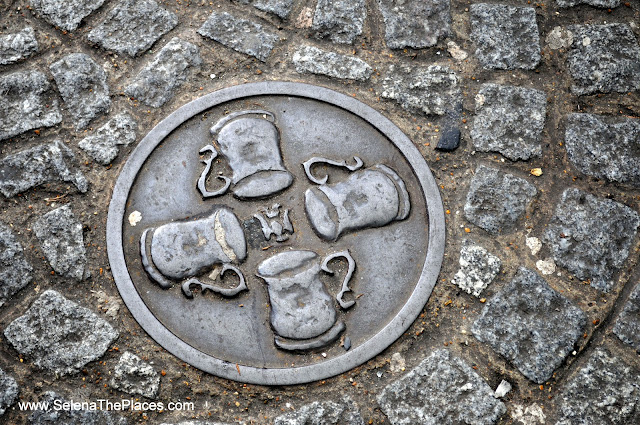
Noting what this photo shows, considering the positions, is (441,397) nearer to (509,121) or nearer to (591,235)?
(591,235)

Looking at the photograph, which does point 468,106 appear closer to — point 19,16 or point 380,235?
point 380,235

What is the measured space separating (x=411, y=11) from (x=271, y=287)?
1.46m

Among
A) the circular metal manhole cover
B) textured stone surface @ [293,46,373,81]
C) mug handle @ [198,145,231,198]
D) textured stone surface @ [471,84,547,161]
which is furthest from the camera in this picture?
textured stone surface @ [293,46,373,81]

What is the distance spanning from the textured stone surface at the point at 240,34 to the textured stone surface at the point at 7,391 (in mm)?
1673

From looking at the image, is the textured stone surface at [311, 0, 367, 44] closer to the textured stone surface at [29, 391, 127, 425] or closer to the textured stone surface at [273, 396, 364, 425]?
the textured stone surface at [273, 396, 364, 425]

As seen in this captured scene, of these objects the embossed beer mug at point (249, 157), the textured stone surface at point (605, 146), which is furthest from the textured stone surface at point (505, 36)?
the embossed beer mug at point (249, 157)

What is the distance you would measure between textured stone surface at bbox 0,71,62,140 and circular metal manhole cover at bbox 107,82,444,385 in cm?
45

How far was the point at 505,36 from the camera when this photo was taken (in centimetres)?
277

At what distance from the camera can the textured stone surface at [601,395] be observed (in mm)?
2311

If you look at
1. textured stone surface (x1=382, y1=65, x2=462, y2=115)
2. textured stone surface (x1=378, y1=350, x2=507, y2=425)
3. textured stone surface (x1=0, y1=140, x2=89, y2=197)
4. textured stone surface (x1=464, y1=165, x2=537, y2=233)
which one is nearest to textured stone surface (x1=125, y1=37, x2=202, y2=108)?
textured stone surface (x1=0, y1=140, x2=89, y2=197)

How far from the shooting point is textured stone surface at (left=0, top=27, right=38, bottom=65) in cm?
270

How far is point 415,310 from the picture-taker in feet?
7.97

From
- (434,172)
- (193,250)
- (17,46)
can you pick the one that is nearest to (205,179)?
(193,250)

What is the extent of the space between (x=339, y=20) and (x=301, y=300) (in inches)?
52.1
